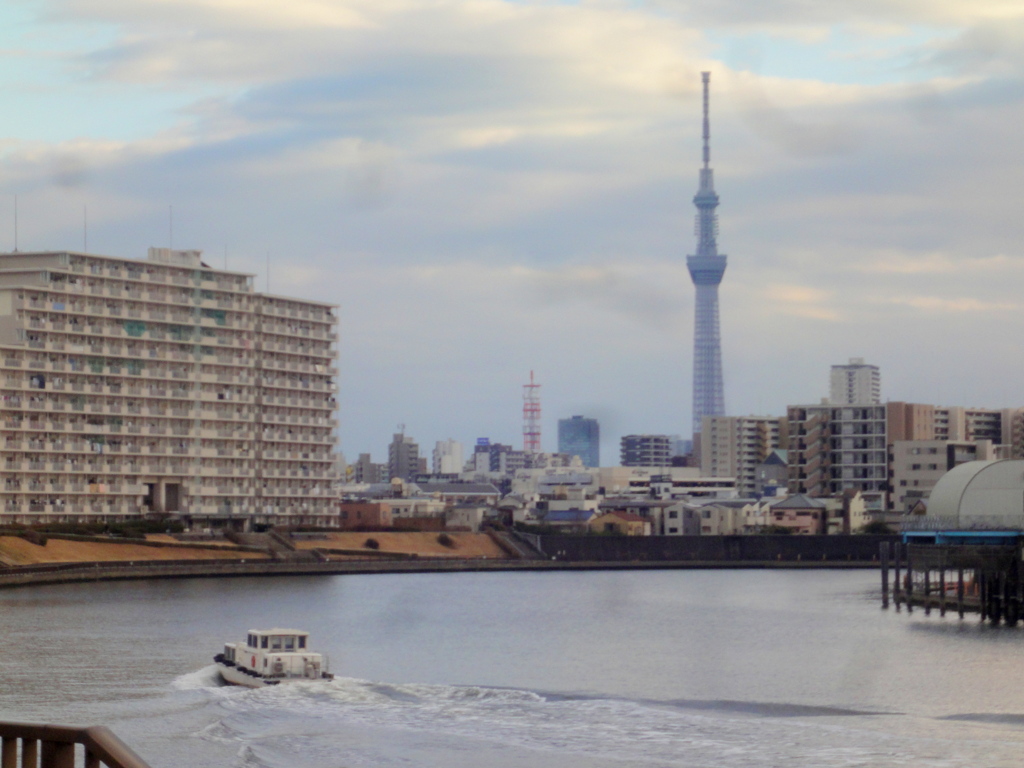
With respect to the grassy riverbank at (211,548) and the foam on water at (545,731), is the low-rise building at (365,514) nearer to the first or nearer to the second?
the grassy riverbank at (211,548)

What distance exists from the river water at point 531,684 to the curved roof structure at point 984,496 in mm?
5572

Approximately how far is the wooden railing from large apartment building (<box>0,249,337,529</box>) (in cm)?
11073

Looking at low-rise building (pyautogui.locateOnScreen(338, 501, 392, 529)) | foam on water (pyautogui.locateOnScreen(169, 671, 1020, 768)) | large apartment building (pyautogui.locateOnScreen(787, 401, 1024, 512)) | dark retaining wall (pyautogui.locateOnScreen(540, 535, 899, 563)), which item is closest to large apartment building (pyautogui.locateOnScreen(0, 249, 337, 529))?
low-rise building (pyautogui.locateOnScreen(338, 501, 392, 529))

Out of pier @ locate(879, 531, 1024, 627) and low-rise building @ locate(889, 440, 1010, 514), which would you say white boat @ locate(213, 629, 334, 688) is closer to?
pier @ locate(879, 531, 1024, 627)

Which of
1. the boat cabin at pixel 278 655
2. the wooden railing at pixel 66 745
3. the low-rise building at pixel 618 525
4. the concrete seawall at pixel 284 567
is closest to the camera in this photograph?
the wooden railing at pixel 66 745

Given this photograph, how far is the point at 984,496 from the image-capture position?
75062 mm

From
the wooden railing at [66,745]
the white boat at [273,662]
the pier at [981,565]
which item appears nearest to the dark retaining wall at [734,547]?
the pier at [981,565]

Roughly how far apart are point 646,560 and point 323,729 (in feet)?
341

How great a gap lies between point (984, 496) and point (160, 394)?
2955 inches

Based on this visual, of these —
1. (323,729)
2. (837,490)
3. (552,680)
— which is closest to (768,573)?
(837,490)

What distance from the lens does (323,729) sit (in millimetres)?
38312

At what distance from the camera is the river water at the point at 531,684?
3525 centimetres

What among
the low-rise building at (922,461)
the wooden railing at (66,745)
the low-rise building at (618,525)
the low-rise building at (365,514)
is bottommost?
the low-rise building at (618,525)

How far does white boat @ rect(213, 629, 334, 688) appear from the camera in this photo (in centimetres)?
4722
